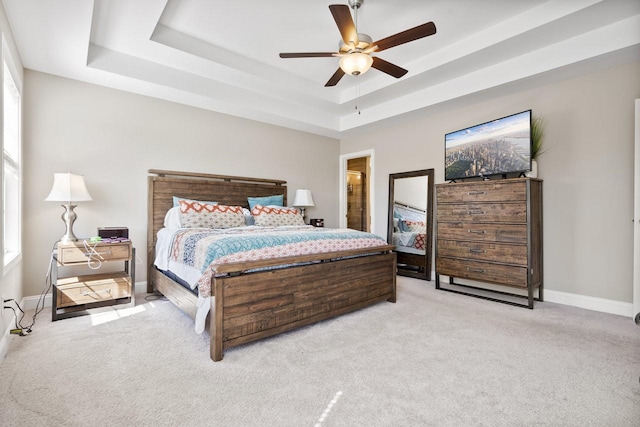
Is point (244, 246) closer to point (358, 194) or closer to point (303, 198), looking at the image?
point (303, 198)

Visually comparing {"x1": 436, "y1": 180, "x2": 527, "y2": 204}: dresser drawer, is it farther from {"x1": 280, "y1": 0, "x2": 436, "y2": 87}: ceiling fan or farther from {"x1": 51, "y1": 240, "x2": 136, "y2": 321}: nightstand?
{"x1": 51, "y1": 240, "x2": 136, "y2": 321}: nightstand

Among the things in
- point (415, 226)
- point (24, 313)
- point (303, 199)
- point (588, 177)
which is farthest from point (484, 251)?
point (24, 313)

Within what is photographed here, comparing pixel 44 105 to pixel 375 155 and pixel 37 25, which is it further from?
pixel 375 155

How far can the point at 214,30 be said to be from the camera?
10.1ft

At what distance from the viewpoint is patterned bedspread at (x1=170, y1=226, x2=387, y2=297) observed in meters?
2.15

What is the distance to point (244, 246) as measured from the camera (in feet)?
7.43

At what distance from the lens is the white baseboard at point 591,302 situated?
2.95 meters

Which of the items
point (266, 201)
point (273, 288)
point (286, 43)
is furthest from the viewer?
point (266, 201)

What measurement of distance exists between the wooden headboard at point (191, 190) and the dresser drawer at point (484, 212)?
260cm

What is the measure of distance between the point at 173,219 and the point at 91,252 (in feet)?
2.85

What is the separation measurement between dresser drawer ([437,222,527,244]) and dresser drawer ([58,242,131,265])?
12.0 ft

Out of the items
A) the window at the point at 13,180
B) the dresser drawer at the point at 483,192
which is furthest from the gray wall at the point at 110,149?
the dresser drawer at the point at 483,192

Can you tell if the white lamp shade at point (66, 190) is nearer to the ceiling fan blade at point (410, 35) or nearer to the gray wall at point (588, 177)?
the ceiling fan blade at point (410, 35)

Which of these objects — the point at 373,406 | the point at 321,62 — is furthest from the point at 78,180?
the point at 373,406
